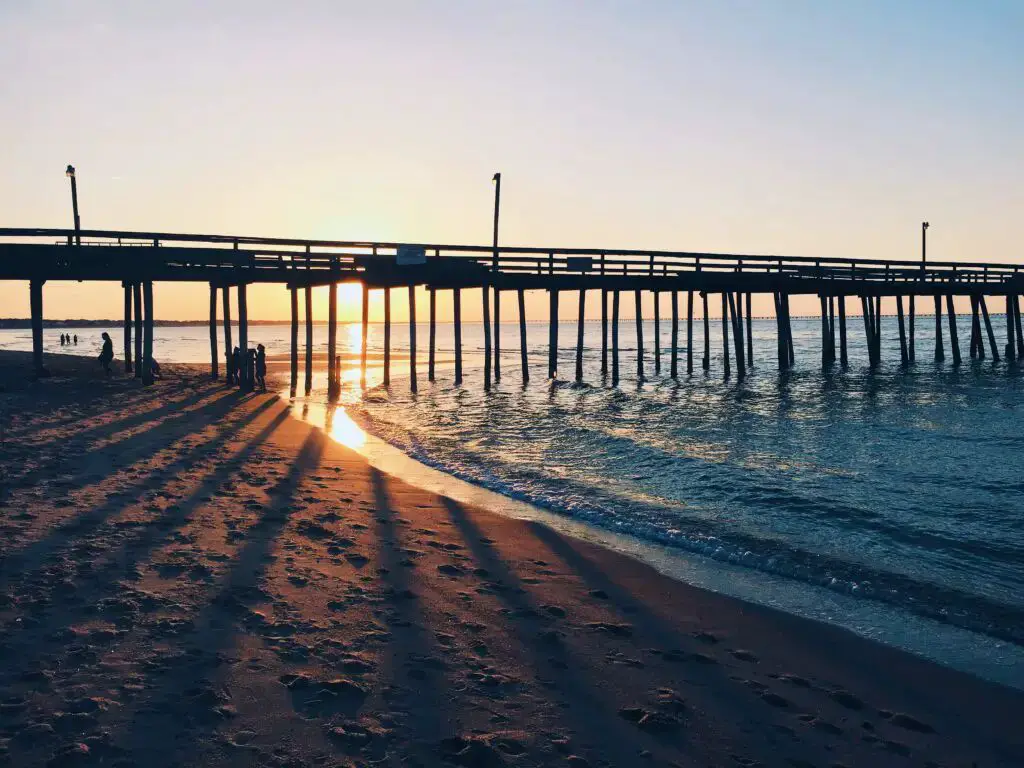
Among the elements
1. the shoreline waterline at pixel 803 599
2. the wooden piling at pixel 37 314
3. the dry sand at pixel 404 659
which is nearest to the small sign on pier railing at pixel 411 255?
the wooden piling at pixel 37 314

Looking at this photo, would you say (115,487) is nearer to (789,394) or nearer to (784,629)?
(784,629)

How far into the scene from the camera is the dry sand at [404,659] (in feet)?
13.7

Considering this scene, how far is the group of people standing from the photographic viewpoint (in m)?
26.2

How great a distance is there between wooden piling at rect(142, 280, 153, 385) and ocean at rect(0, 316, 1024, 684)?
5596mm

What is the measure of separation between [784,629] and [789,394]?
904 inches

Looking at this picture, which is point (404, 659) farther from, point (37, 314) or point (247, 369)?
point (37, 314)

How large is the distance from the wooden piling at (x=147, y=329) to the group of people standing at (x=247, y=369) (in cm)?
280

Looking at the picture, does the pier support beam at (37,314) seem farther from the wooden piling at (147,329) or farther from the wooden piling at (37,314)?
the wooden piling at (147,329)

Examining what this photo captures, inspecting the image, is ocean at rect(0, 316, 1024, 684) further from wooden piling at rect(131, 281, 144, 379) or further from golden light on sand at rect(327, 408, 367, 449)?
wooden piling at rect(131, 281, 144, 379)

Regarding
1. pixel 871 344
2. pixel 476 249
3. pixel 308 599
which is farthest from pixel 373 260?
pixel 871 344

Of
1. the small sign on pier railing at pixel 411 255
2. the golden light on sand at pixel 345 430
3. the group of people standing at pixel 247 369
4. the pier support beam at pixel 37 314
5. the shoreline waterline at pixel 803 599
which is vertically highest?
the small sign on pier railing at pixel 411 255

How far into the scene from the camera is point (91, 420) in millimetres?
16156

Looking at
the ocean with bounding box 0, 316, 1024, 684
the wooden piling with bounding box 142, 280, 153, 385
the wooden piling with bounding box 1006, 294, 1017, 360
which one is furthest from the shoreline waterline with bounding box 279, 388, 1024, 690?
the wooden piling with bounding box 1006, 294, 1017, 360

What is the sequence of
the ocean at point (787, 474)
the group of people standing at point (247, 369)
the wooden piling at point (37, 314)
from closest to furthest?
the ocean at point (787, 474)
the wooden piling at point (37, 314)
the group of people standing at point (247, 369)
